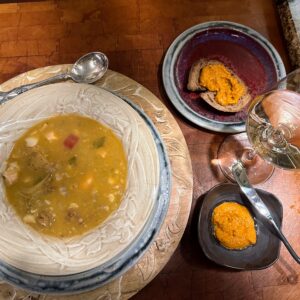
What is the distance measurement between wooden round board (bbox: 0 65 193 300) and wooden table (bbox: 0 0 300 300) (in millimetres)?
50

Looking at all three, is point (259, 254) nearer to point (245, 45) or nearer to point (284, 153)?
point (284, 153)

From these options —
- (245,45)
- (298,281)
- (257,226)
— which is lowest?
(298,281)

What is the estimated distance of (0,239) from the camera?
97 cm

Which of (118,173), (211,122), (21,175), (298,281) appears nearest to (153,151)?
(118,173)

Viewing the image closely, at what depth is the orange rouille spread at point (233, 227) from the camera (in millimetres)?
1094

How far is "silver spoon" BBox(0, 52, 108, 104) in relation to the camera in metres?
1.24

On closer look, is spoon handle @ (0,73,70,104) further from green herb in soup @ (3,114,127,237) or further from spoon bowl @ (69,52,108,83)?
green herb in soup @ (3,114,127,237)

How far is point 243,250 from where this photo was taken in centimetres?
111

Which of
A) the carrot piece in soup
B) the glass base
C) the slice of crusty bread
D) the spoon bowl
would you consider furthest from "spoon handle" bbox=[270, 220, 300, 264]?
the spoon bowl

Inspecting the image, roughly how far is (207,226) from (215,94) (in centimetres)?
48

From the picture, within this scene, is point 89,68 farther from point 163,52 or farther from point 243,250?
point 243,250

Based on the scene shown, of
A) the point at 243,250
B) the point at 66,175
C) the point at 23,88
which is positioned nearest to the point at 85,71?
the point at 23,88

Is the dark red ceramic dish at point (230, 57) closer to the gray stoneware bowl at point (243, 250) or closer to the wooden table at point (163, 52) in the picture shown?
the wooden table at point (163, 52)

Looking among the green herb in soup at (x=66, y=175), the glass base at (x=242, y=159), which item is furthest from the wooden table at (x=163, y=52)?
the green herb in soup at (x=66, y=175)
